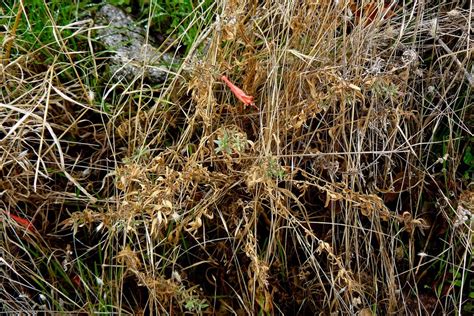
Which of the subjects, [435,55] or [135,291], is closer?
[135,291]

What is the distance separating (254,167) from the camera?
2047 millimetres

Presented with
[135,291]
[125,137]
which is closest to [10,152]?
[125,137]

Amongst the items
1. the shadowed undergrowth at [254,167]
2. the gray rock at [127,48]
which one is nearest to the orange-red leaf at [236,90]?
the shadowed undergrowth at [254,167]

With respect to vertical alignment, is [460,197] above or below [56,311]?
above

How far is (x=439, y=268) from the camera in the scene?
2336 mm

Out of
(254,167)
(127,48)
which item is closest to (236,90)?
(254,167)

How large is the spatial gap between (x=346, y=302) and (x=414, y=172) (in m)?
0.45

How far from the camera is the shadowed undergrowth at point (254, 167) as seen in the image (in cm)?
214

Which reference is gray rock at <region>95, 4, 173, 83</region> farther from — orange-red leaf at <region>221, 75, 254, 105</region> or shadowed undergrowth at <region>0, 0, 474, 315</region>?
orange-red leaf at <region>221, 75, 254, 105</region>

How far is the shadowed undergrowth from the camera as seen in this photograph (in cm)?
214

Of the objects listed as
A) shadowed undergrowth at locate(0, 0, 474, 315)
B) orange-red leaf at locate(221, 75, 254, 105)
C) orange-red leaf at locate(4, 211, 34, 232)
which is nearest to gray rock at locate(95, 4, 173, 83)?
shadowed undergrowth at locate(0, 0, 474, 315)

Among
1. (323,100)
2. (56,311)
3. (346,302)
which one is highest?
(323,100)

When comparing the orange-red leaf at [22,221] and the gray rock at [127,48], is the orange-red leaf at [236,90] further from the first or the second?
the orange-red leaf at [22,221]

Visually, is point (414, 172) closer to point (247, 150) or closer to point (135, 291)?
point (247, 150)
